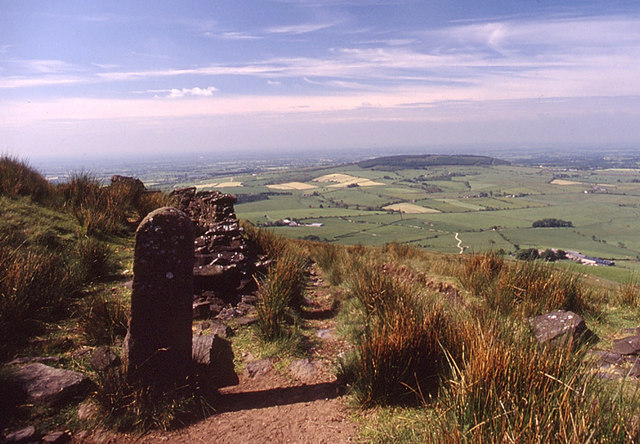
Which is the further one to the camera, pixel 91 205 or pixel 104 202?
pixel 104 202

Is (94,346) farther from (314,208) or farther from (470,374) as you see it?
(314,208)

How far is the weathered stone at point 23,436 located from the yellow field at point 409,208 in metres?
53.7

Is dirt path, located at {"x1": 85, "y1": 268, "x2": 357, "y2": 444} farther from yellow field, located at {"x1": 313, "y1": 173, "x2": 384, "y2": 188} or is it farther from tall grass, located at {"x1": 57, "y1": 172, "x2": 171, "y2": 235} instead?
yellow field, located at {"x1": 313, "y1": 173, "x2": 384, "y2": 188}

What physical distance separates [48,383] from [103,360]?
53 cm

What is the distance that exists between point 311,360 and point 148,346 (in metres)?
2.19

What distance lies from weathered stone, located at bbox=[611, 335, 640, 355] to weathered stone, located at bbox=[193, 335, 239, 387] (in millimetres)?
5294

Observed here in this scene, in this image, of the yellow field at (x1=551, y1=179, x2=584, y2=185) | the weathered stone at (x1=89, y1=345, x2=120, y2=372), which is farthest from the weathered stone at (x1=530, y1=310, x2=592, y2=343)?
the yellow field at (x1=551, y1=179, x2=584, y2=185)

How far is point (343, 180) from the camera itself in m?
90.7

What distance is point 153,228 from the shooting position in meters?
3.91

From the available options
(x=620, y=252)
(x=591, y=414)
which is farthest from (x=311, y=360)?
(x=620, y=252)

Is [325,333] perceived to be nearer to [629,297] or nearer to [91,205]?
[629,297]

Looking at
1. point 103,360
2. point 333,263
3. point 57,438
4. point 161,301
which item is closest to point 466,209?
point 333,263

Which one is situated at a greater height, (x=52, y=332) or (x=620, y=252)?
(x=52, y=332)

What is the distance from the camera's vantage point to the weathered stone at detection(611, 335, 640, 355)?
503cm
